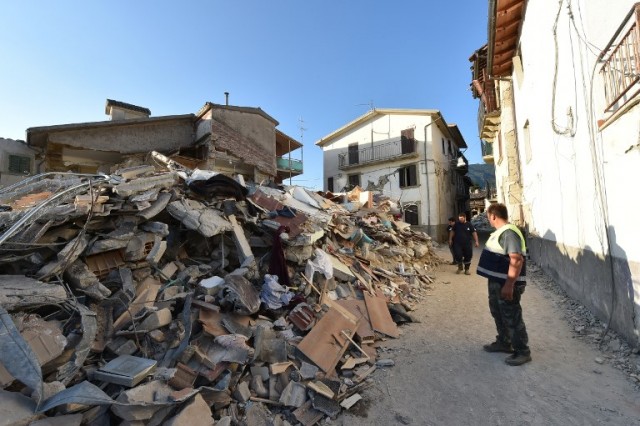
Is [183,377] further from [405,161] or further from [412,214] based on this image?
[405,161]

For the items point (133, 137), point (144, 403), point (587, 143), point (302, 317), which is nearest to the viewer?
point (144, 403)

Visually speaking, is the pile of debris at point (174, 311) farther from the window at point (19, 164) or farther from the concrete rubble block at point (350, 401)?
the window at point (19, 164)

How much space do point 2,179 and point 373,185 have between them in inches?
833

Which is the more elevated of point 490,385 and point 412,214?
point 412,214

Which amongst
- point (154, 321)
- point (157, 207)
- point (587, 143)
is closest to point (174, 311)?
point (154, 321)

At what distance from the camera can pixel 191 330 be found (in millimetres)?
3551

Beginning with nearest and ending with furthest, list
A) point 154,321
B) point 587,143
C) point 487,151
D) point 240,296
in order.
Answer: point 154,321 < point 240,296 < point 587,143 < point 487,151

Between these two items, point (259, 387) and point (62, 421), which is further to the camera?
point (259, 387)

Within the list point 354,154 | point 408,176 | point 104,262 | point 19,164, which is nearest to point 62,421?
point 104,262

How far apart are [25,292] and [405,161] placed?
22.1m

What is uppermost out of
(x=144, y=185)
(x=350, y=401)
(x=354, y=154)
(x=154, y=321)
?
(x=354, y=154)

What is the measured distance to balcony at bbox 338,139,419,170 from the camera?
22.2 metres

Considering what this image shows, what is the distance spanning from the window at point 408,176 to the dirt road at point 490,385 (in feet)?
59.3

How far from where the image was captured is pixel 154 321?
3473mm
